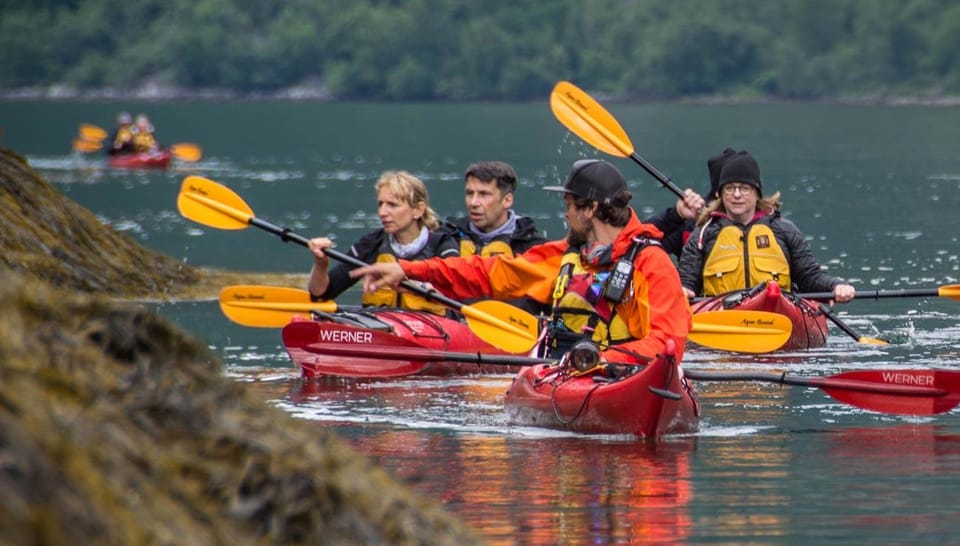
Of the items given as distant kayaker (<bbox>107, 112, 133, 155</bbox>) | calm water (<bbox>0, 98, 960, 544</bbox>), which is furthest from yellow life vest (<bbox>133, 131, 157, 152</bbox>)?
calm water (<bbox>0, 98, 960, 544</bbox>)

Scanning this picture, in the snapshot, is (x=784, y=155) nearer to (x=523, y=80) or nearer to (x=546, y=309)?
(x=546, y=309)

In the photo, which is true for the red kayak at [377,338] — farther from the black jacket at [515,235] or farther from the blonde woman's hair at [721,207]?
the blonde woman's hair at [721,207]

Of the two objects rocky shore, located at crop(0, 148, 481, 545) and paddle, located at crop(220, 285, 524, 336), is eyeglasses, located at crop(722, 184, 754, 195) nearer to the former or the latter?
paddle, located at crop(220, 285, 524, 336)

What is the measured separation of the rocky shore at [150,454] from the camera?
4762mm

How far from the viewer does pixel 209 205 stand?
12.6m

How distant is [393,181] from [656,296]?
11.5ft

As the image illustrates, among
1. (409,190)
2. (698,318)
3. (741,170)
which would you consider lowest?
(698,318)

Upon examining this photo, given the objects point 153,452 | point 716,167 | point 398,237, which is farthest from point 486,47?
point 153,452

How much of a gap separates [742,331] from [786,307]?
216 cm

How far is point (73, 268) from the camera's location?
17.0 metres

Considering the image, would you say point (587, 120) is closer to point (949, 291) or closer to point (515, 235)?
point (515, 235)

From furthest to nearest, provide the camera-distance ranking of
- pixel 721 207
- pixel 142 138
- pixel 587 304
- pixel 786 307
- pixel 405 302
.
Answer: pixel 142 138, pixel 721 207, pixel 786 307, pixel 405 302, pixel 587 304

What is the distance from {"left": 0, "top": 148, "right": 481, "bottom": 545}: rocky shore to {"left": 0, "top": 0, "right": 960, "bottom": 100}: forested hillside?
10415cm

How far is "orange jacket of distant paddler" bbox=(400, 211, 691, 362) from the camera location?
1003cm
